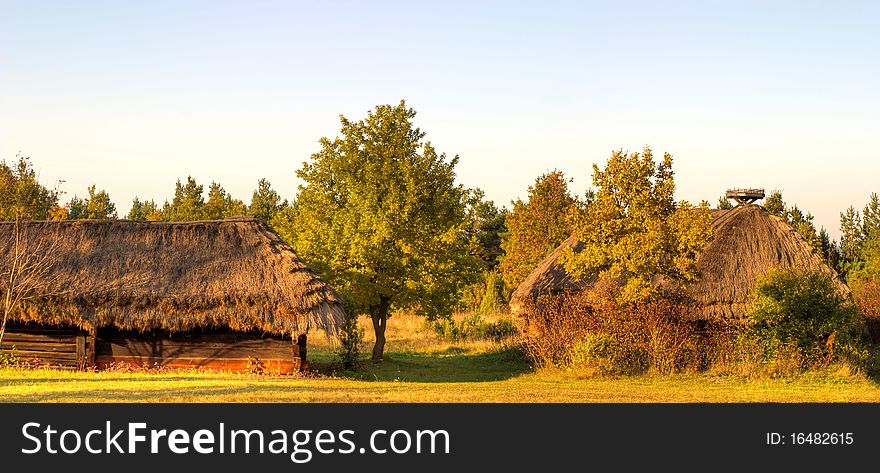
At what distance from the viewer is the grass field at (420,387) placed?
17.5 m

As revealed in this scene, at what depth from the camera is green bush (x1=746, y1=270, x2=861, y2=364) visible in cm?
2392

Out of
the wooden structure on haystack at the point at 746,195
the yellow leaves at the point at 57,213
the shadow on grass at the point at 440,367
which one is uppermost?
the yellow leaves at the point at 57,213

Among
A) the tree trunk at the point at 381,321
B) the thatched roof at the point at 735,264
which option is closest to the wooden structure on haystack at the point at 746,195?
the thatched roof at the point at 735,264

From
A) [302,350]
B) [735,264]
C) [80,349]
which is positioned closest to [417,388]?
[302,350]

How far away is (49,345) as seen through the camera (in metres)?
24.5

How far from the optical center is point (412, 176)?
28.3 m

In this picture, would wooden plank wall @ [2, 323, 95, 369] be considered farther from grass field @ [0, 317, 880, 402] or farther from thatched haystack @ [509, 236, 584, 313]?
thatched haystack @ [509, 236, 584, 313]

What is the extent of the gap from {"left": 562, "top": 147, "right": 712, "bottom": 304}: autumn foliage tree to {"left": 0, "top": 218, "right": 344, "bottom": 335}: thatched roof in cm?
692

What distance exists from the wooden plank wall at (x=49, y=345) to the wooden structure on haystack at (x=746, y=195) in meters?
20.5

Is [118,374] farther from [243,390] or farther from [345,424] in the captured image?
[345,424]

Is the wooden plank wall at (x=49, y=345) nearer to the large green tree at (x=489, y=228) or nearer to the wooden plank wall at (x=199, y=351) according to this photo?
the wooden plank wall at (x=199, y=351)

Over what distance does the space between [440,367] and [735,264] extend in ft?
29.7

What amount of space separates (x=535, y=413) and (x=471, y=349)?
2246 centimetres

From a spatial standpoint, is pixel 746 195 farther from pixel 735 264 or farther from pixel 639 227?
pixel 639 227
